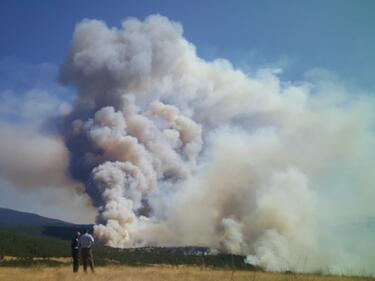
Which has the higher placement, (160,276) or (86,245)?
(86,245)

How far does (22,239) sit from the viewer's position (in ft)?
295

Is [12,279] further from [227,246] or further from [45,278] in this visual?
[227,246]

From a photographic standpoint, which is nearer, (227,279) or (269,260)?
(227,279)

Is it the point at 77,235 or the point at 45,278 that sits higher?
the point at 77,235

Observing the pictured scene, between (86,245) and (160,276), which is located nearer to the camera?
(160,276)

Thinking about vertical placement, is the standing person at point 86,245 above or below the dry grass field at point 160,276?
above

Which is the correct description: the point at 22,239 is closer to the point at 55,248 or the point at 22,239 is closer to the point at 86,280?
the point at 55,248

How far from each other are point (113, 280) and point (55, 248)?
255ft

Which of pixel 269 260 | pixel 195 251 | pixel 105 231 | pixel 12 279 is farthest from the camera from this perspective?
pixel 195 251

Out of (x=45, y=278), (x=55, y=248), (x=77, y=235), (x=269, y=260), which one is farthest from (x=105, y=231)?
(x=45, y=278)

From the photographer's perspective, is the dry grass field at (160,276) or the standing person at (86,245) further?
the standing person at (86,245)

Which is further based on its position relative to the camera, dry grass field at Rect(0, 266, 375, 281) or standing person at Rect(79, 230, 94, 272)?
standing person at Rect(79, 230, 94, 272)

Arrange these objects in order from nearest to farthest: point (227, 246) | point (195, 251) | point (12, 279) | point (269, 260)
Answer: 1. point (12, 279)
2. point (269, 260)
3. point (227, 246)
4. point (195, 251)

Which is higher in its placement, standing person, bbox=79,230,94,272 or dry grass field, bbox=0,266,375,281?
standing person, bbox=79,230,94,272
